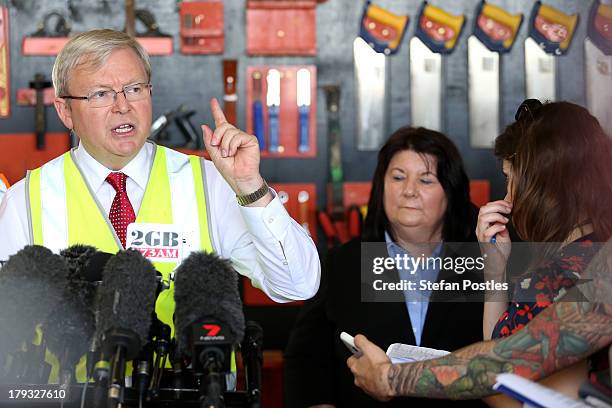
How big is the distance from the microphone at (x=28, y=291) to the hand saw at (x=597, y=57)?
356 centimetres

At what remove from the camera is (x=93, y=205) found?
246 centimetres

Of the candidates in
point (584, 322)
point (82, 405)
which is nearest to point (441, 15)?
point (584, 322)

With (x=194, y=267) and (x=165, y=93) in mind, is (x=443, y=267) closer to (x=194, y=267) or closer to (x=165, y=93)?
(x=194, y=267)

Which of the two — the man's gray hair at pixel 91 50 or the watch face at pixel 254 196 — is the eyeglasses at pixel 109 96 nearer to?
the man's gray hair at pixel 91 50

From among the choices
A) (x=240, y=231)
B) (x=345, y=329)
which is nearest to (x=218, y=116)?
(x=240, y=231)

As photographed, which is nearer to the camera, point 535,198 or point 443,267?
point 535,198

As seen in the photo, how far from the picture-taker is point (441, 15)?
4848 mm

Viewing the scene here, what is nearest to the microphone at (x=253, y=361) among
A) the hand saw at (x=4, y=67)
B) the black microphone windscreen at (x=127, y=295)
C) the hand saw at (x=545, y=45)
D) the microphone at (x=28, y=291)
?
the black microphone windscreen at (x=127, y=295)

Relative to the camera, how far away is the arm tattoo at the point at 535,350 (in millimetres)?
1980

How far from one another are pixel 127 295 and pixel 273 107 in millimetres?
3165

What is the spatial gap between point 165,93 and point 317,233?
3.33 feet

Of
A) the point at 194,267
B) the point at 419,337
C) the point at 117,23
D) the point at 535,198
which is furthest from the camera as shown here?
the point at 117,23

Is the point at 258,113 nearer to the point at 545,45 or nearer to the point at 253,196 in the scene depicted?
the point at 545,45

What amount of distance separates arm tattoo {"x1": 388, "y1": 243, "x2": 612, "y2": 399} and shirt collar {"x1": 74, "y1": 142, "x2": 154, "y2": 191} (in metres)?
0.82
